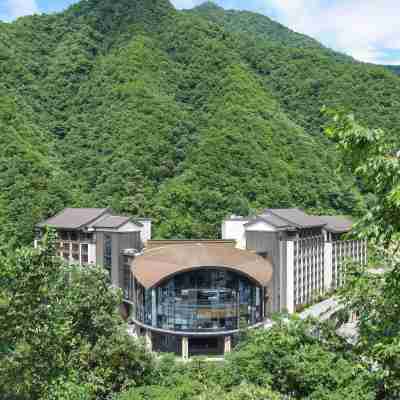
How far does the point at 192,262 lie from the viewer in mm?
39844

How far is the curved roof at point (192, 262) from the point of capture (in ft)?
130

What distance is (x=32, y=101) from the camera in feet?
298

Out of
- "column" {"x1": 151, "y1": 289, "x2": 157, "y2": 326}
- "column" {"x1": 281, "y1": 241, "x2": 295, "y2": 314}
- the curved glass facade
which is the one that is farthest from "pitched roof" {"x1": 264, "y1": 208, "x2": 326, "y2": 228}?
"column" {"x1": 151, "y1": 289, "x2": 157, "y2": 326}

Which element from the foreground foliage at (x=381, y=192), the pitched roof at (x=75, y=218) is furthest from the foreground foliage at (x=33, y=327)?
the pitched roof at (x=75, y=218)

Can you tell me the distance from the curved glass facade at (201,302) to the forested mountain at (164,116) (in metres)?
17.7

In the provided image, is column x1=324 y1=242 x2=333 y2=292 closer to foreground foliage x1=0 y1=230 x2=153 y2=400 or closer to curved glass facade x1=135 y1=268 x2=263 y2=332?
curved glass facade x1=135 y1=268 x2=263 y2=332

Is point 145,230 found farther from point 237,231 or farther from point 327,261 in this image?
point 327,261

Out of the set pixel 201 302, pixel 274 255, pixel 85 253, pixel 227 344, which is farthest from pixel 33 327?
pixel 85 253

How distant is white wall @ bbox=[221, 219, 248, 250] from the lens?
50406mm

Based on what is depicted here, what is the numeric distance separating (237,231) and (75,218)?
17.8m

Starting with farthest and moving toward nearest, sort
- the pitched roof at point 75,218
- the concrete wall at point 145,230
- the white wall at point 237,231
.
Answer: the concrete wall at point 145,230 → the white wall at point 237,231 → the pitched roof at point 75,218

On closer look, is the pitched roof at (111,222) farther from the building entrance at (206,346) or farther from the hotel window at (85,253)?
the building entrance at (206,346)

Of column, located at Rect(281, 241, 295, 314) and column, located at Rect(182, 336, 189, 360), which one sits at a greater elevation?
column, located at Rect(281, 241, 295, 314)

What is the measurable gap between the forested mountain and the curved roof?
15.3 m
